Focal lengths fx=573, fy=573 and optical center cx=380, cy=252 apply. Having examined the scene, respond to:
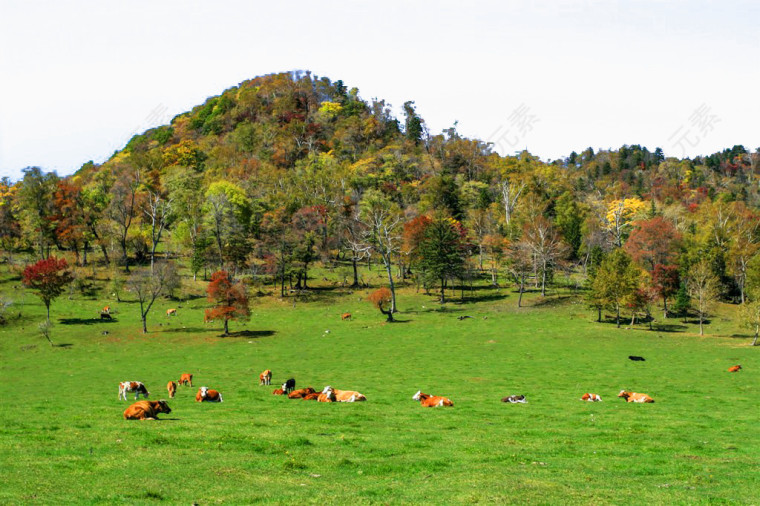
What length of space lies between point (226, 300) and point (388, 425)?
1747 inches

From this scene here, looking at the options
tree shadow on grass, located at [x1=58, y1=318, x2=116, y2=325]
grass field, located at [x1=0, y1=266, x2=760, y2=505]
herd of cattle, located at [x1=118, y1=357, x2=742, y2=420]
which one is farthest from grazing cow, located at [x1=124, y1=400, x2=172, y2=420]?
tree shadow on grass, located at [x1=58, y1=318, x2=116, y2=325]

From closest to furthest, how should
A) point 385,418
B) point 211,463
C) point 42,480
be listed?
point 42,480
point 211,463
point 385,418

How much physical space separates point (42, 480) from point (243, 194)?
10100 centimetres

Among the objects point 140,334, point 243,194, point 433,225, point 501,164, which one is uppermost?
point 501,164

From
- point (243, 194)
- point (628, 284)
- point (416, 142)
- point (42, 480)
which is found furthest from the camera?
point (416, 142)

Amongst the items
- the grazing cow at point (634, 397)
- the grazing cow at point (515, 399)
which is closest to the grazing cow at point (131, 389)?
the grazing cow at point (515, 399)

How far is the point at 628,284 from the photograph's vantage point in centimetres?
7000

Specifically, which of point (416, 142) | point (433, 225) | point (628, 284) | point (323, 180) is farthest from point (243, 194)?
point (416, 142)

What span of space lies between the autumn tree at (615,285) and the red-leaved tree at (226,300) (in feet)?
140

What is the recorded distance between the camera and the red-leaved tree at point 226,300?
208 feet

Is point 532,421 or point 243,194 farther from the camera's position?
point 243,194

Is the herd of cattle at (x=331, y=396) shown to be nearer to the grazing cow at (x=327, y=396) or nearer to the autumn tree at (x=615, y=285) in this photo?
the grazing cow at (x=327, y=396)

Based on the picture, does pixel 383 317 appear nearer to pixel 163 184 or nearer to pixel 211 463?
pixel 211 463

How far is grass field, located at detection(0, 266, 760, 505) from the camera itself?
14766 mm
